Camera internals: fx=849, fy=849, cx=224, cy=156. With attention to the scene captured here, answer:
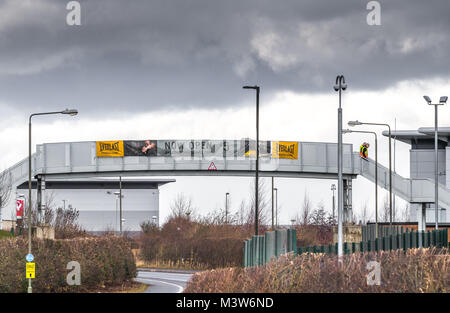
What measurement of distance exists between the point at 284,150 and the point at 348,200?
19.4 feet

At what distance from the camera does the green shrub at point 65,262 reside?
35.4 m

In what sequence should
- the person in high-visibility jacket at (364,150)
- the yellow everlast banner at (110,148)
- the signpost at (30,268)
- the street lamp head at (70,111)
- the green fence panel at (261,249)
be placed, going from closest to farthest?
the green fence panel at (261,249) → the signpost at (30,268) → the street lamp head at (70,111) → the yellow everlast banner at (110,148) → the person in high-visibility jacket at (364,150)

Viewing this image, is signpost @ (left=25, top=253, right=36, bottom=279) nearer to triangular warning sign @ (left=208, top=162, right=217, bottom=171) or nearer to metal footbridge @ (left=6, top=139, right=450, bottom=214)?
metal footbridge @ (left=6, top=139, right=450, bottom=214)

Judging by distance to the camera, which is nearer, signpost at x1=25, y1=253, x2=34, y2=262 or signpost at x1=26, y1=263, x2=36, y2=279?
signpost at x1=25, y1=253, x2=34, y2=262

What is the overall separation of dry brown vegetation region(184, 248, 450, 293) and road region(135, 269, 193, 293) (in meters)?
15.9

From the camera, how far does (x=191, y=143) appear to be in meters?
58.9

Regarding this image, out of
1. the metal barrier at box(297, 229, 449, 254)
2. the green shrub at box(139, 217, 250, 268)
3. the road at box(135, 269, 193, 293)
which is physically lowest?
the road at box(135, 269, 193, 293)

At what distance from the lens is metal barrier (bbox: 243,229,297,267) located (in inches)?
1209

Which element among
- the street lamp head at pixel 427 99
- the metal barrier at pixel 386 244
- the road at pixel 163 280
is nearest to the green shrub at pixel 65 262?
the road at pixel 163 280

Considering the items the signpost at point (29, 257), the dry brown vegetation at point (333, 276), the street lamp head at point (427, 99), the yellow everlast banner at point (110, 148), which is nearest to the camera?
the dry brown vegetation at point (333, 276)

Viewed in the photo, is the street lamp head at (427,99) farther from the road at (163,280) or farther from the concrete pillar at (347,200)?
the road at (163,280)

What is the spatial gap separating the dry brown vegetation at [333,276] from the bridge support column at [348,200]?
36339 mm

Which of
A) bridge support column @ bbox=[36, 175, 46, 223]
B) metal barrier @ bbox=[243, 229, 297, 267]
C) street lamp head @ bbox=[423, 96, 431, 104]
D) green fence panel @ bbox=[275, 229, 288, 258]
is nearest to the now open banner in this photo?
bridge support column @ bbox=[36, 175, 46, 223]

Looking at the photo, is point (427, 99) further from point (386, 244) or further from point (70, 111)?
point (70, 111)
